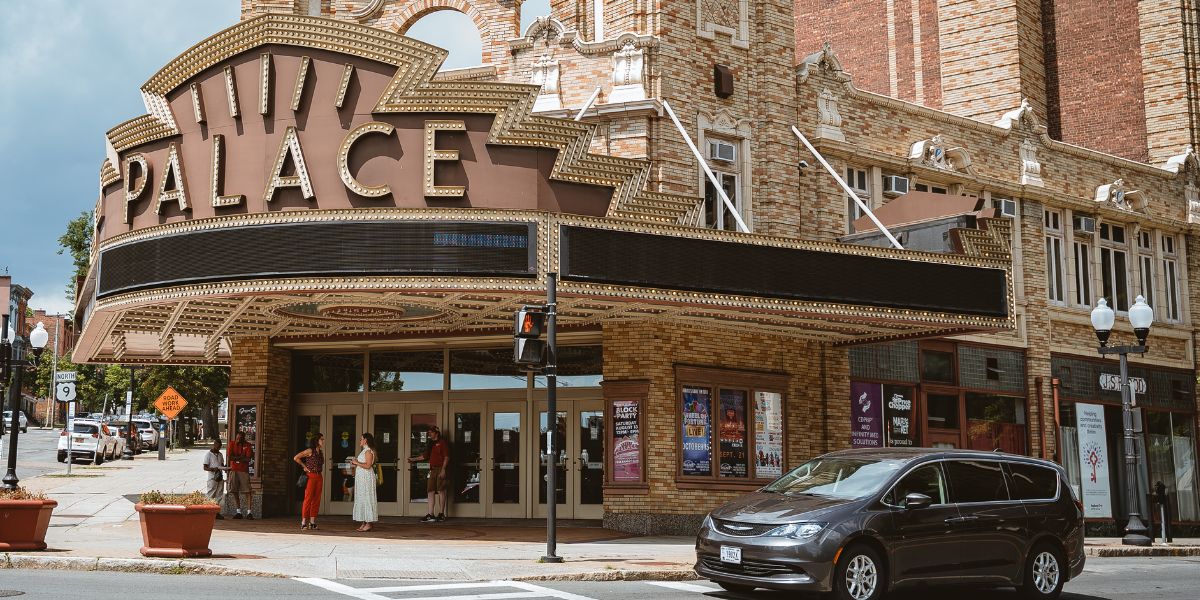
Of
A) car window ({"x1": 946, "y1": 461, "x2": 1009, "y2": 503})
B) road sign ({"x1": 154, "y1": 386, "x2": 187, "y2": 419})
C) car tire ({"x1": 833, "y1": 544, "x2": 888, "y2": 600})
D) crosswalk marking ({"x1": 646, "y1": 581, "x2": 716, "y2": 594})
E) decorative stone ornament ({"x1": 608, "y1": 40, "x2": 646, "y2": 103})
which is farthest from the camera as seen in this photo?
road sign ({"x1": 154, "y1": 386, "x2": 187, "y2": 419})

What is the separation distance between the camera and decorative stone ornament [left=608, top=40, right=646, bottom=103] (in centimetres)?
2152

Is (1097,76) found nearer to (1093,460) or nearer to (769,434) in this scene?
(1093,460)

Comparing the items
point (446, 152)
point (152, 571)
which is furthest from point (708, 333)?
point (152, 571)

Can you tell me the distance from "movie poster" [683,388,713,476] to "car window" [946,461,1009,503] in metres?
8.36

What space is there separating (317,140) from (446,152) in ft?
6.64

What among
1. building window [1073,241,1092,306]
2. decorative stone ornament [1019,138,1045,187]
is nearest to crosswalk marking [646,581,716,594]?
decorative stone ornament [1019,138,1045,187]

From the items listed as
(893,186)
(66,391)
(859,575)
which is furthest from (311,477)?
(66,391)

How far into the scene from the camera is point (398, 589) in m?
12.7

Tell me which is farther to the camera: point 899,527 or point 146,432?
point 146,432

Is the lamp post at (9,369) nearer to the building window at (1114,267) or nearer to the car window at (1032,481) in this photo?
the car window at (1032,481)

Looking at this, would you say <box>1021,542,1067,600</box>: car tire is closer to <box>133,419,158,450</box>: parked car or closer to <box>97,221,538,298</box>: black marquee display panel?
<box>97,221,538,298</box>: black marquee display panel

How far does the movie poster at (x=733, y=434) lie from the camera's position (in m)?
21.7

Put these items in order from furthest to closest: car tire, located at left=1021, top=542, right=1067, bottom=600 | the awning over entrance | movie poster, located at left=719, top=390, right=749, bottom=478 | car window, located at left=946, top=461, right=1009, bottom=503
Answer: movie poster, located at left=719, top=390, right=749, bottom=478
the awning over entrance
car tire, located at left=1021, top=542, right=1067, bottom=600
car window, located at left=946, top=461, right=1009, bottom=503

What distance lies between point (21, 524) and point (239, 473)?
802 centimetres
